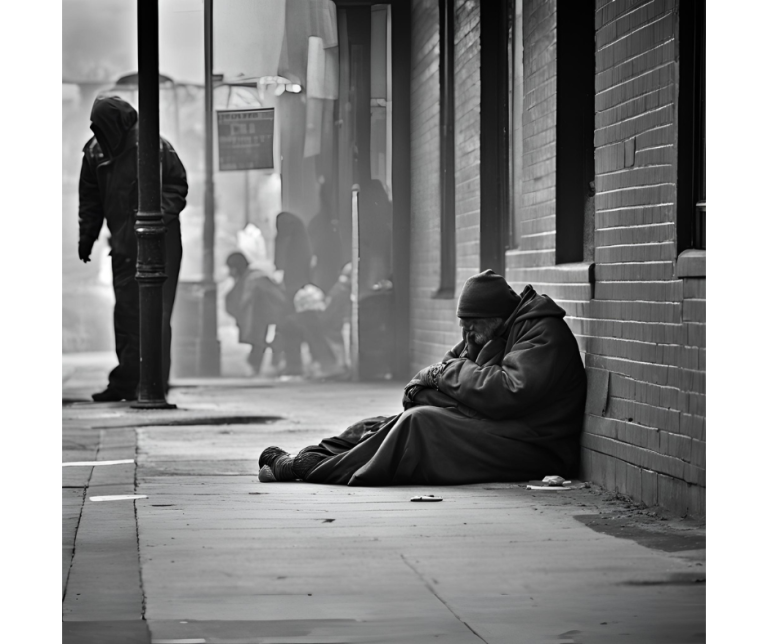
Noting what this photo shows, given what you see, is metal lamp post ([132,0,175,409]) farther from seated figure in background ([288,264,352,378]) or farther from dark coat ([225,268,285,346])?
dark coat ([225,268,285,346])

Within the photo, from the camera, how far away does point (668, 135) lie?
5473 millimetres

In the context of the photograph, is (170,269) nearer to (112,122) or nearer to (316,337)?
(112,122)

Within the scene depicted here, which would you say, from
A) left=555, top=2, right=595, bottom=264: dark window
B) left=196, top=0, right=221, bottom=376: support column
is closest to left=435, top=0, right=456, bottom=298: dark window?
left=196, top=0, right=221, bottom=376: support column

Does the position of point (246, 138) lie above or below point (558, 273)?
above

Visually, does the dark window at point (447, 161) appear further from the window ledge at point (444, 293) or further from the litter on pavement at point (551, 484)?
the litter on pavement at point (551, 484)

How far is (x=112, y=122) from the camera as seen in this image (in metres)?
11.0

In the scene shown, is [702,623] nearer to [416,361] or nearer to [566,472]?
[566,472]

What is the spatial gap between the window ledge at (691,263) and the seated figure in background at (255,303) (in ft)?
32.6

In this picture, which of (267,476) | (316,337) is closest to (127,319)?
(316,337)

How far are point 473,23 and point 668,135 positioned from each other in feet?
17.9

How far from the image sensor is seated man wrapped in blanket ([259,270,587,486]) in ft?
20.9

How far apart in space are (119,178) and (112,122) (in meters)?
0.49
